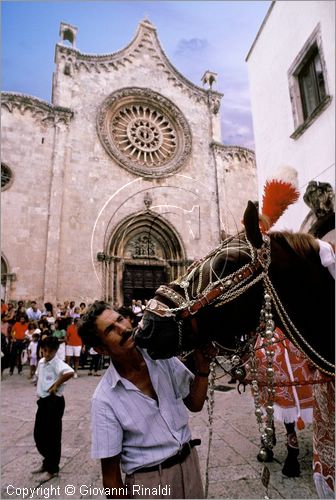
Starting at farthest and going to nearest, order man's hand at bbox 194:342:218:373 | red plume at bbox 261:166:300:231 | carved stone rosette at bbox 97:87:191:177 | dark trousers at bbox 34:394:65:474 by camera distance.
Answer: carved stone rosette at bbox 97:87:191:177, dark trousers at bbox 34:394:65:474, red plume at bbox 261:166:300:231, man's hand at bbox 194:342:218:373

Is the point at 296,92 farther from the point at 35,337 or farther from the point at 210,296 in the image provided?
the point at 35,337

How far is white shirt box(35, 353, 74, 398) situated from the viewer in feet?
13.0

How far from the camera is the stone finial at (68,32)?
55.9 feet

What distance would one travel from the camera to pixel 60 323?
34.0 ft

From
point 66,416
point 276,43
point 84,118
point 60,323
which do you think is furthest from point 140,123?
point 66,416

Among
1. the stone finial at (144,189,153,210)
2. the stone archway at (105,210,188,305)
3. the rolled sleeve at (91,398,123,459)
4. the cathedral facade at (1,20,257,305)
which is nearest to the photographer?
the rolled sleeve at (91,398,123,459)

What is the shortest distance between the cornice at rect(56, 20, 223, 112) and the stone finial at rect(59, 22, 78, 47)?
1.12 meters

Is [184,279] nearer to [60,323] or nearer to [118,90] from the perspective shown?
[60,323]

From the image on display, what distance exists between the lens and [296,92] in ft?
24.1

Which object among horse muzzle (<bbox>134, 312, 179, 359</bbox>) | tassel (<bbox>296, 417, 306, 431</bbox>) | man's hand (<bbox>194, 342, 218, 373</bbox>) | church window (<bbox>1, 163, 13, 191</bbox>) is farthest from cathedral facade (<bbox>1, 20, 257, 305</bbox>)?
horse muzzle (<bbox>134, 312, 179, 359</bbox>)

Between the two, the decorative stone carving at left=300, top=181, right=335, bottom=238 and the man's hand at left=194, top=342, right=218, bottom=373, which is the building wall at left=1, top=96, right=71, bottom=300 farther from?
the man's hand at left=194, top=342, right=218, bottom=373

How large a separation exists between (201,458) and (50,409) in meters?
1.95

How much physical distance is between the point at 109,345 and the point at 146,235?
15.2 m

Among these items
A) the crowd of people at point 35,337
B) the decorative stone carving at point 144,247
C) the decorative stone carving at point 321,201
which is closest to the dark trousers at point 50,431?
the decorative stone carving at point 321,201
